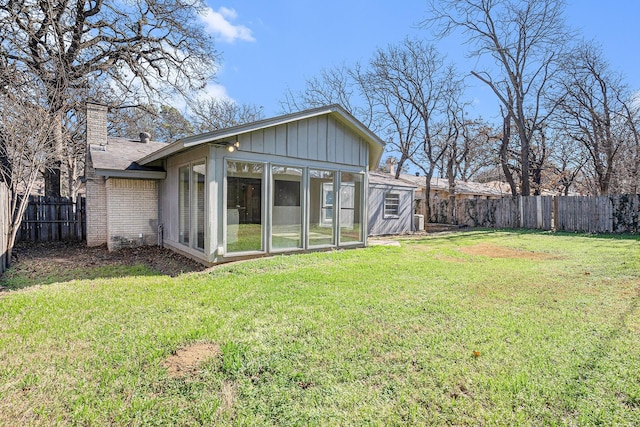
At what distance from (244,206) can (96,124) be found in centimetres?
634

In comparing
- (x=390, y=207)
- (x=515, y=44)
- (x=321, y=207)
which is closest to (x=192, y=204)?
(x=321, y=207)

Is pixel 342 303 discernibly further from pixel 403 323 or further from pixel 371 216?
pixel 371 216

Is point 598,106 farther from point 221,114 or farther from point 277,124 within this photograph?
point 221,114

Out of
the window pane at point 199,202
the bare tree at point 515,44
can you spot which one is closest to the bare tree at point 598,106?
the bare tree at point 515,44

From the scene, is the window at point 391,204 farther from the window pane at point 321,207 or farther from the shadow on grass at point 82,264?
the shadow on grass at point 82,264

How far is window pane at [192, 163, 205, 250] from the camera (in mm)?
6715

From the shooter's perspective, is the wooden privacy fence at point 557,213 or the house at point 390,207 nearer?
the wooden privacy fence at point 557,213

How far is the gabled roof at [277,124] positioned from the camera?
5.96 meters

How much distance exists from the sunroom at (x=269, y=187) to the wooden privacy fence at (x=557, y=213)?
10.6 m

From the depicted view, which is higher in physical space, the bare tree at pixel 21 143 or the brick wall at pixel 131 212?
the bare tree at pixel 21 143

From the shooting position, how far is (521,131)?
57.5 feet

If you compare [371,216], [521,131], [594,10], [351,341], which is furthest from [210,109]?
[351,341]

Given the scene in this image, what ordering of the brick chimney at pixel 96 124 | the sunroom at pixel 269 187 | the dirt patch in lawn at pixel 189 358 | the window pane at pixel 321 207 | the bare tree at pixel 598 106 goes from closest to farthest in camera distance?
the dirt patch in lawn at pixel 189 358 → the sunroom at pixel 269 187 → the window pane at pixel 321 207 → the brick chimney at pixel 96 124 → the bare tree at pixel 598 106

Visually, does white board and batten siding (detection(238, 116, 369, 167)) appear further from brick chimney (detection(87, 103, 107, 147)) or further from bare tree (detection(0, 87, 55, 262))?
brick chimney (detection(87, 103, 107, 147))
